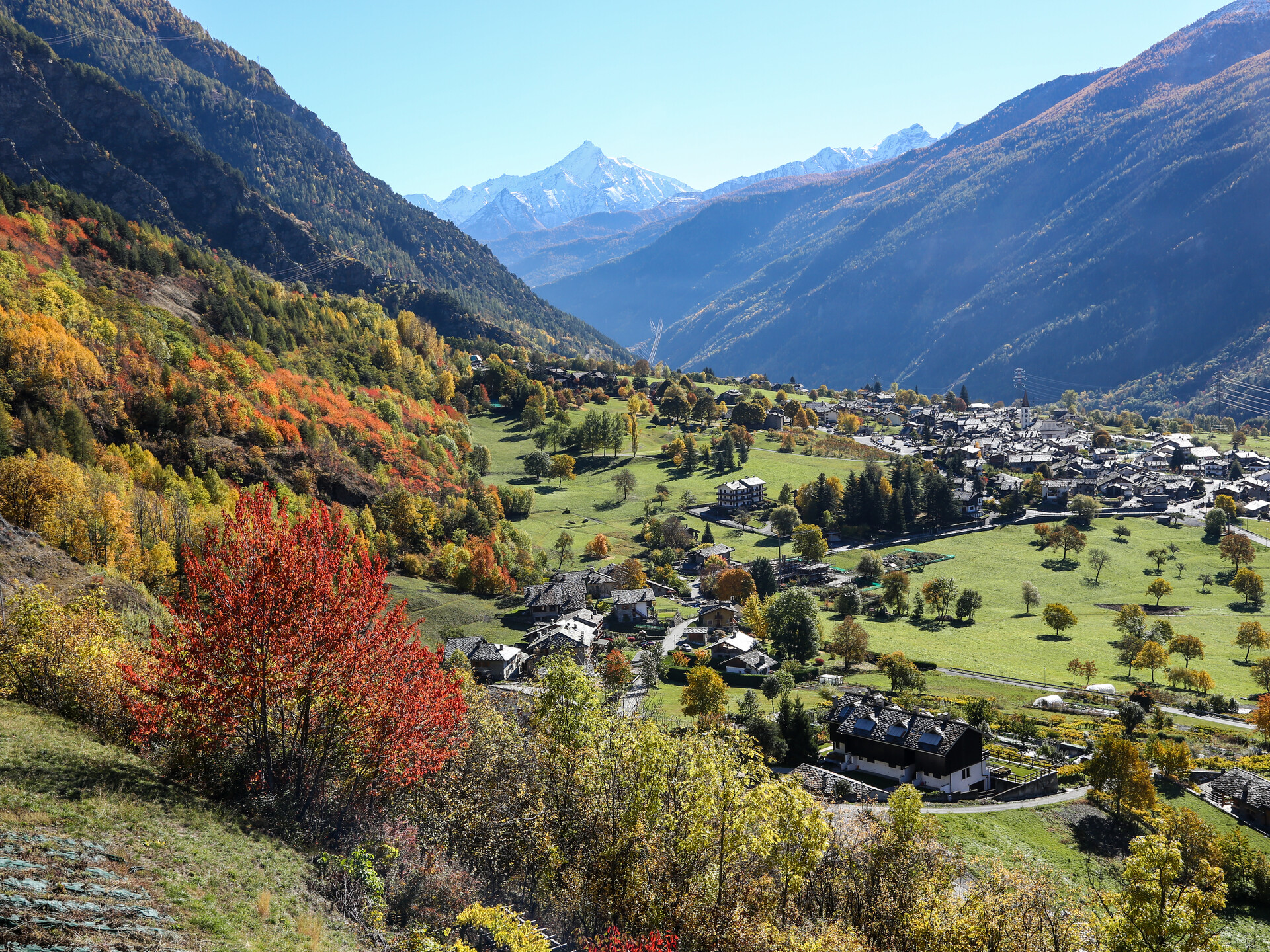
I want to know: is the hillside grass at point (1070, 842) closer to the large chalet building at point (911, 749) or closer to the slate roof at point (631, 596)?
the large chalet building at point (911, 749)

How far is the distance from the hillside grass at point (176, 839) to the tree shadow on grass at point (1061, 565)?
111231 mm

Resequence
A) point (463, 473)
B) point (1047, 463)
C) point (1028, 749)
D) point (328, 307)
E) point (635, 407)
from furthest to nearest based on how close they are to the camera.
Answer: point (635, 407)
point (328, 307)
point (1047, 463)
point (463, 473)
point (1028, 749)

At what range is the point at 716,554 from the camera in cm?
11112

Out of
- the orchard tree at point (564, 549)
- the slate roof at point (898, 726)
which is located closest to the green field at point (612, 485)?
the orchard tree at point (564, 549)

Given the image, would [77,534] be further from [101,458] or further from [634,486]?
[634,486]

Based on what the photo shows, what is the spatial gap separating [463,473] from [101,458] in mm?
60161

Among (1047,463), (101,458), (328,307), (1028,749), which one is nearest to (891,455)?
(1047,463)

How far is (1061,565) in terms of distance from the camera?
350ft

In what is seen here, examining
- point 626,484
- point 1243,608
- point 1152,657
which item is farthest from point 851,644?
point 626,484

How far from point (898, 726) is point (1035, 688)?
1058 inches

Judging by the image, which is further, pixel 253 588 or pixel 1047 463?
pixel 1047 463

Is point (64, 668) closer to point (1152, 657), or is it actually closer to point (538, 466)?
point (1152, 657)

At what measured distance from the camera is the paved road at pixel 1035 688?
200 ft

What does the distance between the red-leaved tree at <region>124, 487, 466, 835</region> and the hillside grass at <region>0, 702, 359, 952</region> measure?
161 cm
